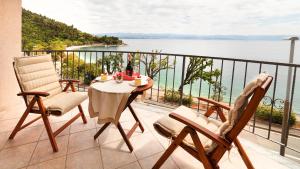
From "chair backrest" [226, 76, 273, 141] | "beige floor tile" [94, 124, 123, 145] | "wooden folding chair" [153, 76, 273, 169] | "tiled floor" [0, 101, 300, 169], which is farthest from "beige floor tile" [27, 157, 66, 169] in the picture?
"chair backrest" [226, 76, 273, 141]

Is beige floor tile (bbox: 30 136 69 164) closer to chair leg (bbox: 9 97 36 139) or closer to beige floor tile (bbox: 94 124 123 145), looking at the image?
chair leg (bbox: 9 97 36 139)

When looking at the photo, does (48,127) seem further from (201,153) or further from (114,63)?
(114,63)

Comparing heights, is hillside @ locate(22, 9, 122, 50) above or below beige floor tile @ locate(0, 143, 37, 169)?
above

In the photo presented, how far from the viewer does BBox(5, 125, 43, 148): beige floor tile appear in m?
2.26

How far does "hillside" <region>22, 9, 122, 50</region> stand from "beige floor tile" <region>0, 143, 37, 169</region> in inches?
464

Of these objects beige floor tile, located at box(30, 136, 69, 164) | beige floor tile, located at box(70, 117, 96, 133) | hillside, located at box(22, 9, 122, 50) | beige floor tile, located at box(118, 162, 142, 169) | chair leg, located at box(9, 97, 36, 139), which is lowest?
beige floor tile, located at box(118, 162, 142, 169)

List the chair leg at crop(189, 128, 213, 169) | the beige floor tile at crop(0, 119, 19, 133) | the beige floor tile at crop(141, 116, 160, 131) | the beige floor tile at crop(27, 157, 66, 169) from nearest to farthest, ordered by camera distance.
→ the chair leg at crop(189, 128, 213, 169)
the beige floor tile at crop(27, 157, 66, 169)
the beige floor tile at crop(0, 119, 19, 133)
the beige floor tile at crop(141, 116, 160, 131)

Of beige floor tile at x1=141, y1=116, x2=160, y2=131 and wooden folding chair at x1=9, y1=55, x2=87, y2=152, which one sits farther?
beige floor tile at x1=141, y1=116, x2=160, y2=131

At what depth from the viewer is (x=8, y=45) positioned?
126 inches

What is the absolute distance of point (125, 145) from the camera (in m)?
2.33

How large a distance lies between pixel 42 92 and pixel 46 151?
2.11 feet

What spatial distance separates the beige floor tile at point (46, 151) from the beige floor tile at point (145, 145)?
78cm

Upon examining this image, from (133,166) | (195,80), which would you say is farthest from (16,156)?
(195,80)

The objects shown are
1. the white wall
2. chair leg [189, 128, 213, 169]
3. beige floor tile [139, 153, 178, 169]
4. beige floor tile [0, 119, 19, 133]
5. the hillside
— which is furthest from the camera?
the hillside
